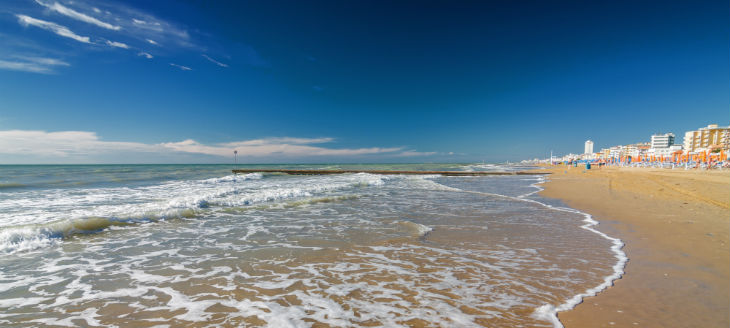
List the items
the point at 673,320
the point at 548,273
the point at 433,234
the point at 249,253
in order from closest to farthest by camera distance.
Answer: the point at 673,320 → the point at 548,273 → the point at 249,253 → the point at 433,234

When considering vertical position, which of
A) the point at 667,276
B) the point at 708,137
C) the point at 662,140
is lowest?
the point at 667,276

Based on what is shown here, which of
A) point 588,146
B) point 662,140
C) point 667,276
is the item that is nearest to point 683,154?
point 667,276

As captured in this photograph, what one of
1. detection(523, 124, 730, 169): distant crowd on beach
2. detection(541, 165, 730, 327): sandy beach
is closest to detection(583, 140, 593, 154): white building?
detection(523, 124, 730, 169): distant crowd on beach

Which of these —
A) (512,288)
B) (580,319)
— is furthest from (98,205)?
(580,319)

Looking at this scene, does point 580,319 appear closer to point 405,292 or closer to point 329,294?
point 405,292

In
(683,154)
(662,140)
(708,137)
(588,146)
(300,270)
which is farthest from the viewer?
(588,146)

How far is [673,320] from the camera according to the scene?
9.66 ft

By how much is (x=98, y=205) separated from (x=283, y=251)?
32.0 feet

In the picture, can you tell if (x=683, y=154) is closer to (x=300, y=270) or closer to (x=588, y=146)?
(x=300, y=270)

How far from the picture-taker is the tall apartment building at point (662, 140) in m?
120

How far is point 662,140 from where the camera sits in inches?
4732

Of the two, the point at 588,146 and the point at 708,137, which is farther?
the point at 588,146

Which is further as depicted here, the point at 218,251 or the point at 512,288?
the point at 218,251

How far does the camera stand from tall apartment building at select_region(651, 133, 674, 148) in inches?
4712
